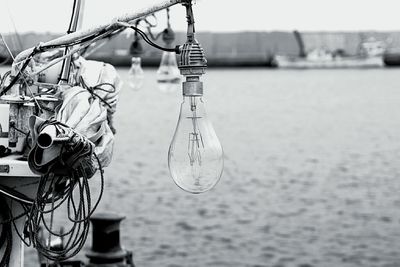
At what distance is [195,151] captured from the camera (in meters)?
4.89

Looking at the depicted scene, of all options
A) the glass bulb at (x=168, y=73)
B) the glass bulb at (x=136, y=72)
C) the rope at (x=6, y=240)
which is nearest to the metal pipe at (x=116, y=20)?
the rope at (x=6, y=240)

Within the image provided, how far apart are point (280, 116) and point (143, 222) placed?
6241 centimetres

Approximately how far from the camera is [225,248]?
26.0 meters

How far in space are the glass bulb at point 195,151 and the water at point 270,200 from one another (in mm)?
17830

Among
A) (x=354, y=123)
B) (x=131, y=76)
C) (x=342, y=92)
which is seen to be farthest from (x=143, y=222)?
(x=342, y=92)

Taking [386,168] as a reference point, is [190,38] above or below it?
above

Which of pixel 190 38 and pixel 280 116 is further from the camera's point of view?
pixel 280 116

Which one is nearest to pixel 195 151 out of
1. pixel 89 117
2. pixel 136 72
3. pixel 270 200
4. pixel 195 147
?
pixel 195 147

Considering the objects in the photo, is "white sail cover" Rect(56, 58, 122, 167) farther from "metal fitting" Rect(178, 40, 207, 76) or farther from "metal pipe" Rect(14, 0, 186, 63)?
"metal fitting" Rect(178, 40, 207, 76)

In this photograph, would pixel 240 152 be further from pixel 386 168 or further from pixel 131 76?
pixel 131 76

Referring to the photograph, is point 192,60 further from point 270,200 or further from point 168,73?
point 270,200

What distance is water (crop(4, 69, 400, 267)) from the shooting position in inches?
1005

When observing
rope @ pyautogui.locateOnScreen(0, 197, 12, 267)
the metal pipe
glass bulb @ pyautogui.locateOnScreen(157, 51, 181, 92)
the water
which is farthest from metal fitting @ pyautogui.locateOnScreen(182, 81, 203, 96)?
the water

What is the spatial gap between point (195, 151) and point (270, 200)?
30.3 meters
